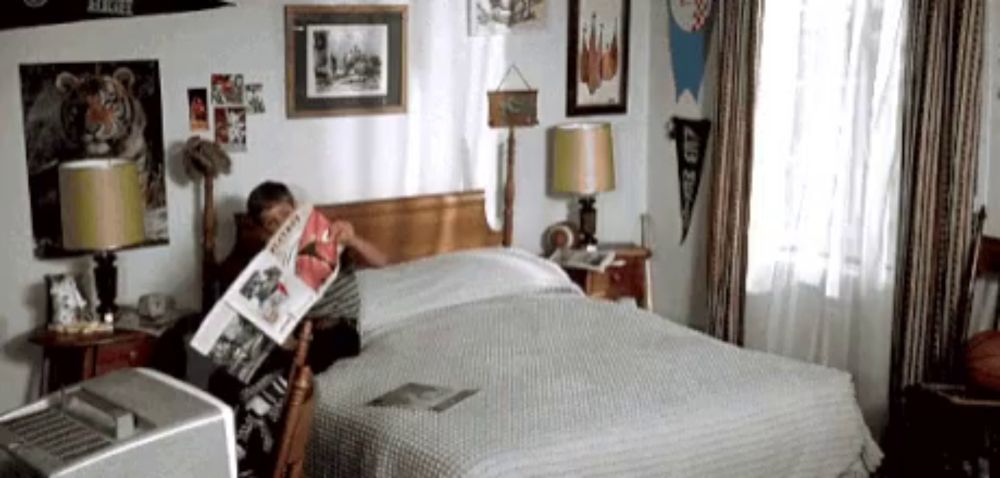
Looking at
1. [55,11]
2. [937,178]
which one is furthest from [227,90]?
[937,178]

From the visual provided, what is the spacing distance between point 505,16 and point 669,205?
3.90 ft

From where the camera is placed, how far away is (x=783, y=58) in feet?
16.0

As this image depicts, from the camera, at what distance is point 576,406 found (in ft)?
11.1

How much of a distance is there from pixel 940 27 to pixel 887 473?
1607mm

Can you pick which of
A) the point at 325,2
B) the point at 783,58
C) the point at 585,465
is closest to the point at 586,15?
the point at 783,58

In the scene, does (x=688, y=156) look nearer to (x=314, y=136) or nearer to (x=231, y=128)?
(x=314, y=136)

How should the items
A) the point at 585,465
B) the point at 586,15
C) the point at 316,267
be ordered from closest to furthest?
the point at 316,267, the point at 585,465, the point at 586,15

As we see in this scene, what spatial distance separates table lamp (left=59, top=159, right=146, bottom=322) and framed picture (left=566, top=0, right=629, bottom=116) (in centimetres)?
212

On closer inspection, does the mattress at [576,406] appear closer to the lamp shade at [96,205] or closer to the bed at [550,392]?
the bed at [550,392]

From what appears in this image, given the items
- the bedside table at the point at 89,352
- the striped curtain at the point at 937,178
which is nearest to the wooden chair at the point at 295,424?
the bedside table at the point at 89,352

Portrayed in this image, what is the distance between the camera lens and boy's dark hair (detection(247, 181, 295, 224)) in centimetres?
419

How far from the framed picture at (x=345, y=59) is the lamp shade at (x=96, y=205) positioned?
86 cm

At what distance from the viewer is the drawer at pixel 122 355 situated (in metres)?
3.88

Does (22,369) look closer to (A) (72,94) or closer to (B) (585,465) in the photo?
(A) (72,94)
